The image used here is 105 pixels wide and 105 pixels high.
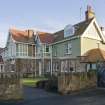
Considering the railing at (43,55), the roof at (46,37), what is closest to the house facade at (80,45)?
the railing at (43,55)

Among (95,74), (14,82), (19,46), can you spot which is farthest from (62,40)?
(14,82)

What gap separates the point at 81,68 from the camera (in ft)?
132

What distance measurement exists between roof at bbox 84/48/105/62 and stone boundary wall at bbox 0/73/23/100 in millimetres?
20864

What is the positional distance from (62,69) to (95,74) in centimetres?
2146

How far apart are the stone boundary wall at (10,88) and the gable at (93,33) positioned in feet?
79.5

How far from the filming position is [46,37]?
5069cm

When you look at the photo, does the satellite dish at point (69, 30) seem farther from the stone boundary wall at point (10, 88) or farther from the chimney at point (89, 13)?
the stone boundary wall at point (10, 88)

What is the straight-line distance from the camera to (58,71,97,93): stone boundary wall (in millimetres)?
20891

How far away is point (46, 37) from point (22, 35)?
4.45m

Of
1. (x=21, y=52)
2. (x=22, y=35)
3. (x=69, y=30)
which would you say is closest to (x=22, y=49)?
(x=21, y=52)

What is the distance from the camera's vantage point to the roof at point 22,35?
47.9 metres

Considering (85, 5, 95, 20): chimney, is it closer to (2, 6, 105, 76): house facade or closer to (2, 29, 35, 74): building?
(2, 6, 105, 76): house facade

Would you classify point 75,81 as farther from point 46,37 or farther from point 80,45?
point 46,37

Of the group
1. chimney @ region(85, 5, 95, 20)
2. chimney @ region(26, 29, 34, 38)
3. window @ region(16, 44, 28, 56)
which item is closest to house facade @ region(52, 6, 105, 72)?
chimney @ region(85, 5, 95, 20)
